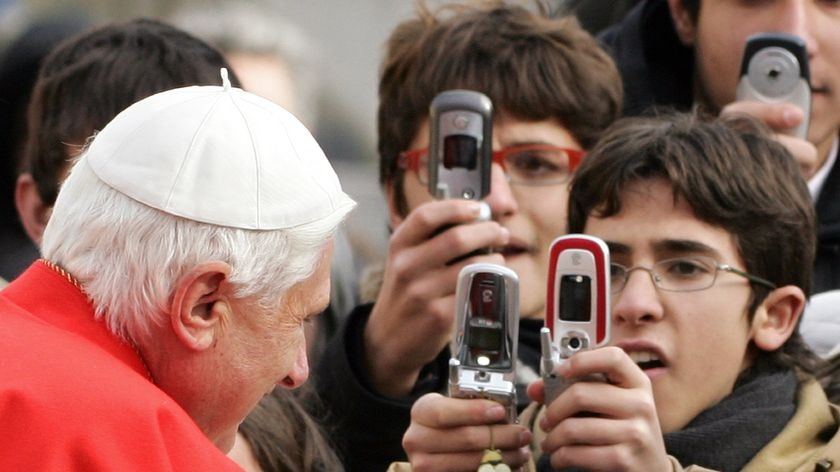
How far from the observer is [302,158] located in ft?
9.30

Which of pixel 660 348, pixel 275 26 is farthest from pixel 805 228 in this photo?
pixel 275 26

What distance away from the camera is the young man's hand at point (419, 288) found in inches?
151

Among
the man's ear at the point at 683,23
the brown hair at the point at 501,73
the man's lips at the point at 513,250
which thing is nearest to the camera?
the man's lips at the point at 513,250

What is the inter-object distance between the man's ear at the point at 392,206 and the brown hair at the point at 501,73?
0.05 feet

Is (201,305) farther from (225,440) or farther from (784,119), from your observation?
(784,119)

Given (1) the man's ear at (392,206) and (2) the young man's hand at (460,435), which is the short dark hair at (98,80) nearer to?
(1) the man's ear at (392,206)

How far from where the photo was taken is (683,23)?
484 cm

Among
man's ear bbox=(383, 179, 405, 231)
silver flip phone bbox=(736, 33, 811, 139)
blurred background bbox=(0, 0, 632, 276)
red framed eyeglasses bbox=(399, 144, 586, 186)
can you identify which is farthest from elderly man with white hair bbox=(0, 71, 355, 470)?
blurred background bbox=(0, 0, 632, 276)

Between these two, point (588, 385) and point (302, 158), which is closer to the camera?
point (302, 158)

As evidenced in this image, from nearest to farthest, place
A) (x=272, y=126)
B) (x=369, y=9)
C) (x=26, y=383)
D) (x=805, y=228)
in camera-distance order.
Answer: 1. (x=26, y=383)
2. (x=272, y=126)
3. (x=805, y=228)
4. (x=369, y=9)

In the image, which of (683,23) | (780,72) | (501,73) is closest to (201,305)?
(501,73)

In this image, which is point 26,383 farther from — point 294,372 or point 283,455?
point 283,455

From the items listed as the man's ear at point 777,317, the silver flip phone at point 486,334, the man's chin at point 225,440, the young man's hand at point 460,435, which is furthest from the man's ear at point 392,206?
the man's chin at point 225,440

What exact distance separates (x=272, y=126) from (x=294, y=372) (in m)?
0.43
